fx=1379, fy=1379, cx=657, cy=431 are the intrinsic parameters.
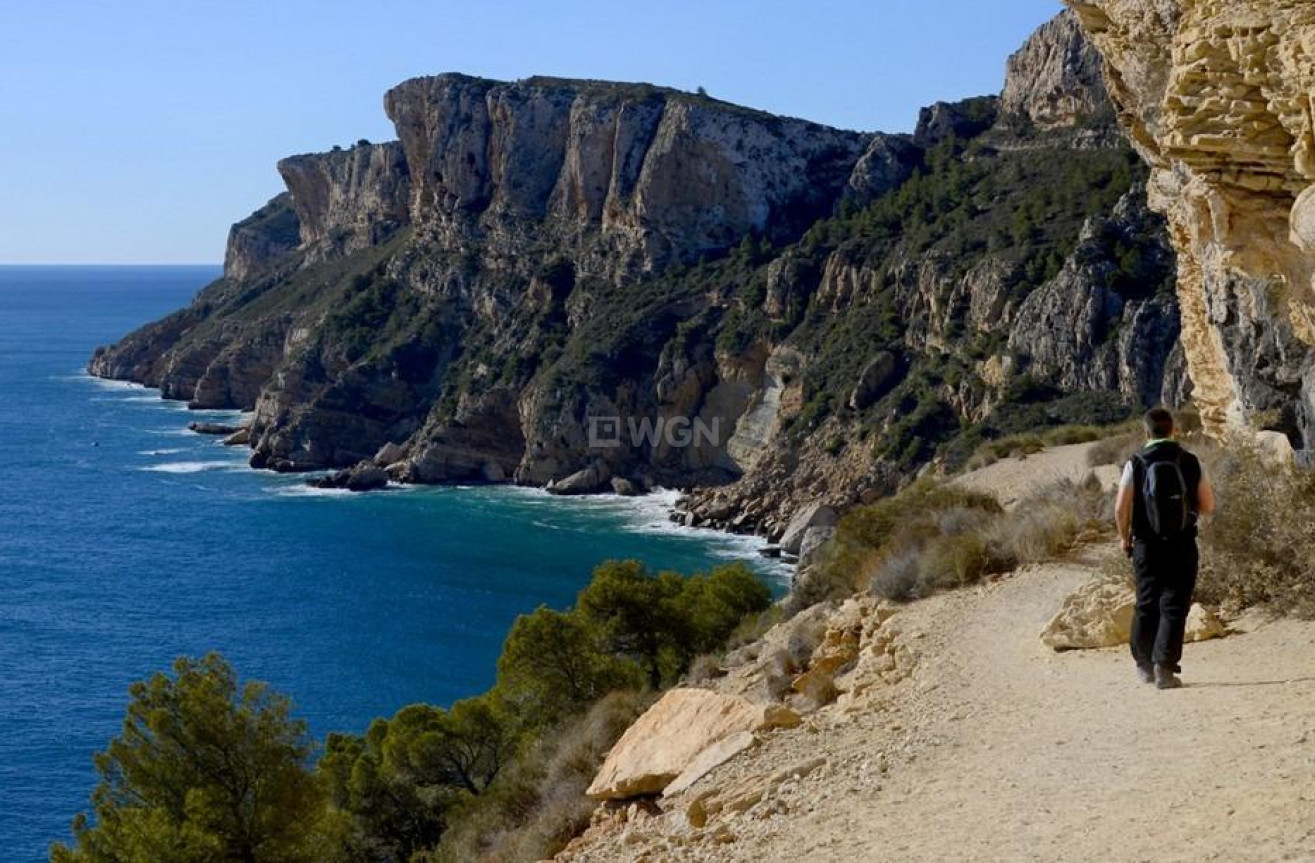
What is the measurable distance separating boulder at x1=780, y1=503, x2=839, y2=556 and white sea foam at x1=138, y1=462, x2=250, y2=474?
32053 mm

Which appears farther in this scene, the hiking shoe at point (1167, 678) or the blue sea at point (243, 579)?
the blue sea at point (243, 579)

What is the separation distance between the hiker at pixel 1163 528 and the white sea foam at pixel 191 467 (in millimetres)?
65224

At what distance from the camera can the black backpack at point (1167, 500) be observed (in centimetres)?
791

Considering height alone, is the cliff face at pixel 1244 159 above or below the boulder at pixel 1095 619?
above

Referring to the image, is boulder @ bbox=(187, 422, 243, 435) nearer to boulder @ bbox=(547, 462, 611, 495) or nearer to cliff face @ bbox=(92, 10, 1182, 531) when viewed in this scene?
cliff face @ bbox=(92, 10, 1182, 531)

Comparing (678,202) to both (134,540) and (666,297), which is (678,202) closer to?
(666,297)

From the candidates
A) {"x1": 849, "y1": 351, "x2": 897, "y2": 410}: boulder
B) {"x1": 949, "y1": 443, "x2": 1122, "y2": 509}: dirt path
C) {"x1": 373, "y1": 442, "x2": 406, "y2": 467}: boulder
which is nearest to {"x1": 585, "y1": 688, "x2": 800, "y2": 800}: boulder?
{"x1": 949, "y1": 443, "x2": 1122, "y2": 509}: dirt path

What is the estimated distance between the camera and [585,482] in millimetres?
63469

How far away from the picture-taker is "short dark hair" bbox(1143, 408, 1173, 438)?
812 cm

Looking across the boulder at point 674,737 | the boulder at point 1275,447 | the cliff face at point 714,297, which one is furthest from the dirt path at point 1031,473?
the cliff face at point 714,297

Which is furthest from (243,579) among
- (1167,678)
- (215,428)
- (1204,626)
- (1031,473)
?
(1167,678)

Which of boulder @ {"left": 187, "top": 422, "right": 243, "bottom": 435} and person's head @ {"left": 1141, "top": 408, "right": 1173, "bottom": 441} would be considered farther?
boulder @ {"left": 187, "top": 422, "right": 243, "bottom": 435}

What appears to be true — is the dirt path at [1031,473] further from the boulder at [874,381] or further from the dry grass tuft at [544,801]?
the boulder at [874,381]

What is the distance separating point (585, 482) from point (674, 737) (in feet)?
174
